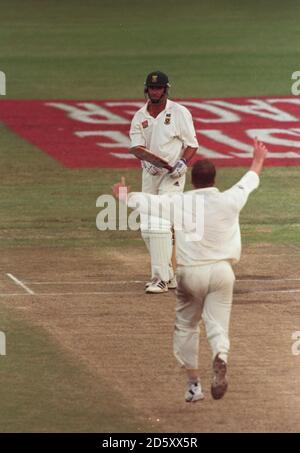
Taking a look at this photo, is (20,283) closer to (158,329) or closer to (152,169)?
(152,169)

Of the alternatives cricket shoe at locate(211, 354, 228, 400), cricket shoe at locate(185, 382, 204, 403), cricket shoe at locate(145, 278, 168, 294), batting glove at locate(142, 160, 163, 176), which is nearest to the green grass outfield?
cricket shoe at locate(185, 382, 204, 403)

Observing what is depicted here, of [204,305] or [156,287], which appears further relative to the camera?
[156,287]

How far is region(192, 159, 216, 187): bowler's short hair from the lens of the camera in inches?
445

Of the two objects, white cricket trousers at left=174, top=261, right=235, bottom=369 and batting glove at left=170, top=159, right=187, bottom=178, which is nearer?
white cricket trousers at left=174, top=261, right=235, bottom=369

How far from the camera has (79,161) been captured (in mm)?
22984

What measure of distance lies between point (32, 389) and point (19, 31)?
26.6 m

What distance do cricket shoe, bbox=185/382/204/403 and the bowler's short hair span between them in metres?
1.47

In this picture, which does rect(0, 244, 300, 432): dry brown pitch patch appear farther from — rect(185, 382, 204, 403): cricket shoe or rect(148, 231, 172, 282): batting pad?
rect(148, 231, 172, 282): batting pad

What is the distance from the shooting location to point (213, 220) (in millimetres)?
11320

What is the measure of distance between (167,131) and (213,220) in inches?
165

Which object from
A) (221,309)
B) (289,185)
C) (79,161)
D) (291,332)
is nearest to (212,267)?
(221,309)

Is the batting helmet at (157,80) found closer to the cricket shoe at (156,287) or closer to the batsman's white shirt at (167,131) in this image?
the batsman's white shirt at (167,131)

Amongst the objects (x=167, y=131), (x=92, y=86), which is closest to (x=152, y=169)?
(x=167, y=131)
